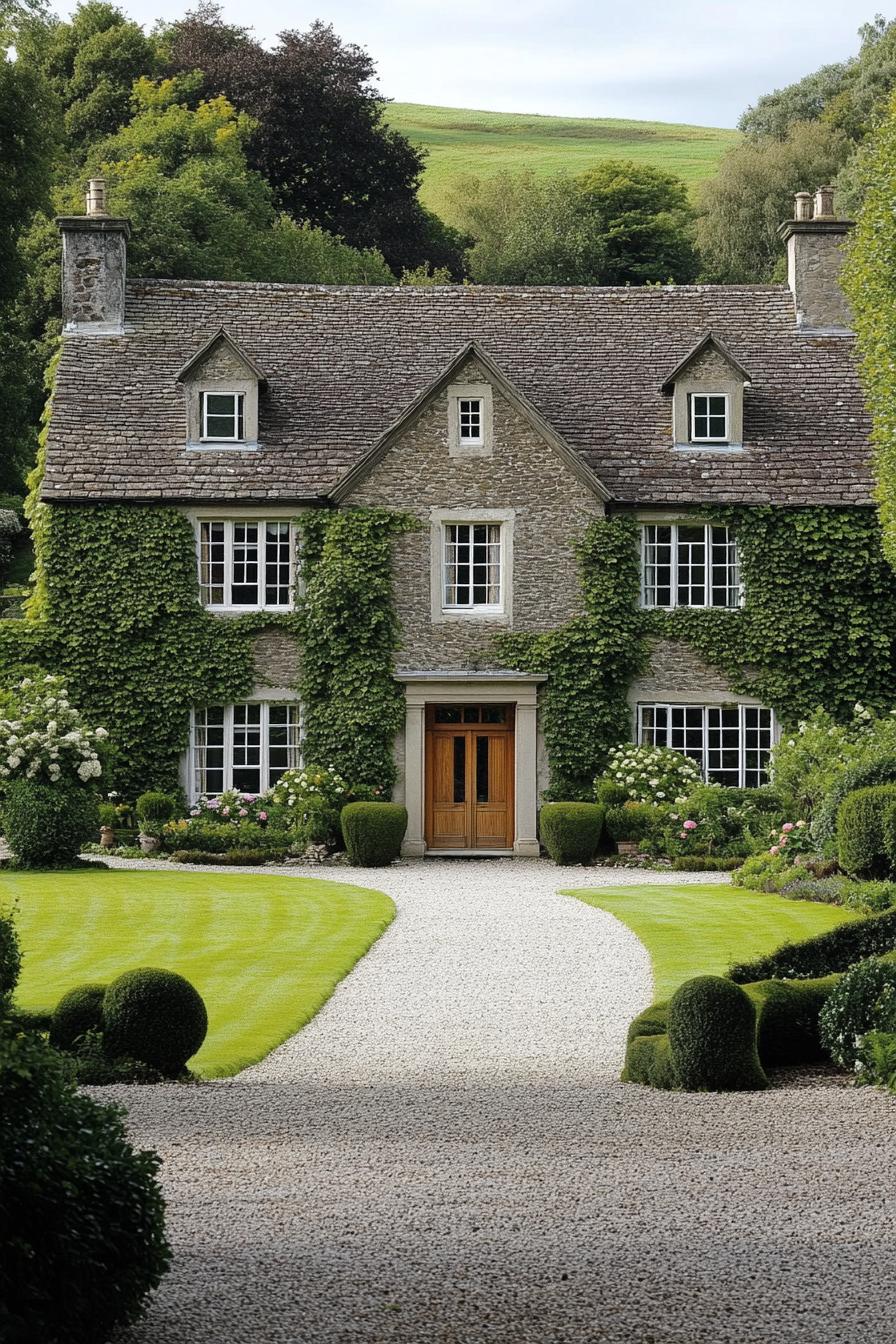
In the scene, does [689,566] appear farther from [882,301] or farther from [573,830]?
[573,830]

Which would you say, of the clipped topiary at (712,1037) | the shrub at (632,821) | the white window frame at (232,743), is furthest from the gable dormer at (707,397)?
the clipped topiary at (712,1037)

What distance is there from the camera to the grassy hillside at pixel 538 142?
95062mm

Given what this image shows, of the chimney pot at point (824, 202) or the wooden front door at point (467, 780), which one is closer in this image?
the wooden front door at point (467, 780)

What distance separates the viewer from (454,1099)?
412 inches

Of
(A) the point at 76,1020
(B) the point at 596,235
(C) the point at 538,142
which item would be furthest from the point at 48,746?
(C) the point at 538,142

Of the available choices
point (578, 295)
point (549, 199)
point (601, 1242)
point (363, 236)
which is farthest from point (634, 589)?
point (549, 199)

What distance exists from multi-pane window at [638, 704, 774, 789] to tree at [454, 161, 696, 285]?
35062 millimetres

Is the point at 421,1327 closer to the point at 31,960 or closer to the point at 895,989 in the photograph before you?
the point at 895,989

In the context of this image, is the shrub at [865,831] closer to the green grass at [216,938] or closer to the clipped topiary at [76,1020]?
the green grass at [216,938]

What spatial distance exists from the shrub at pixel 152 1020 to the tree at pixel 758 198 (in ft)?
176

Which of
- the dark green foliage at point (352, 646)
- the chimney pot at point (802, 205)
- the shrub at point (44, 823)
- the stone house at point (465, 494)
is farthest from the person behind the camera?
the chimney pot at point (802, 205)

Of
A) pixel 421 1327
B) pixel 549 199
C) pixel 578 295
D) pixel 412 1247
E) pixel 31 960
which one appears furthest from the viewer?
pixel 549 199

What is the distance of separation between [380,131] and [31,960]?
47.3 m

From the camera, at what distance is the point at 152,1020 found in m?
11.0
